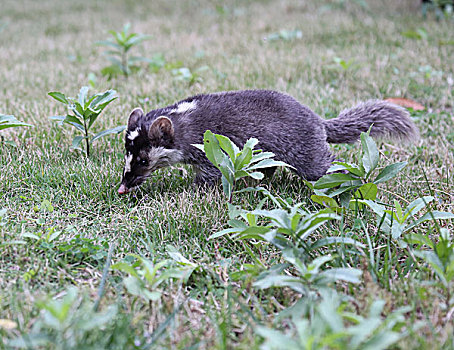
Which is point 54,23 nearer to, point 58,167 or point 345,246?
point 58,167

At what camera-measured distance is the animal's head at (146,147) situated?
12.8ft

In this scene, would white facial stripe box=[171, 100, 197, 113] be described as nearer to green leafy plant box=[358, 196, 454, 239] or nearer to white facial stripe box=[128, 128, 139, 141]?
white facial stripe box=[128, 128, 139, 141]

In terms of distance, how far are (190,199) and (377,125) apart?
73.9 inches

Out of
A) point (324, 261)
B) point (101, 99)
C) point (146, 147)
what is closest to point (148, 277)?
point (324, 261)

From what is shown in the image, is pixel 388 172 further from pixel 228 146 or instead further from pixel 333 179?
pixel 228 146

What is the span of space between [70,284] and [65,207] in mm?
933

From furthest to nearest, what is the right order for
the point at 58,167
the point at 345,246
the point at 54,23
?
the point at 54,23, the point at 58,167, the point at 345,246

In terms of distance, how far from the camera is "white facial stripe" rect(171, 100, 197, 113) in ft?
13.9

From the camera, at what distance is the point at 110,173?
402 centimetres

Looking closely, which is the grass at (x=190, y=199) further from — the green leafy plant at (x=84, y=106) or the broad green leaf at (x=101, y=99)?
the broad green leaf at (x=101, y=99)

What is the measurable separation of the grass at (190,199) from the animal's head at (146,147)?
168 mm

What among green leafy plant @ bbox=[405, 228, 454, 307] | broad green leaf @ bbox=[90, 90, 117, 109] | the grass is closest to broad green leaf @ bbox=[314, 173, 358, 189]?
the grass

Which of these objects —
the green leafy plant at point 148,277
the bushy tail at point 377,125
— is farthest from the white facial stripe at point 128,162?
the bushy tail at point 377,125

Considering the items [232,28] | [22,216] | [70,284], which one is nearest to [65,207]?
[22,216]
